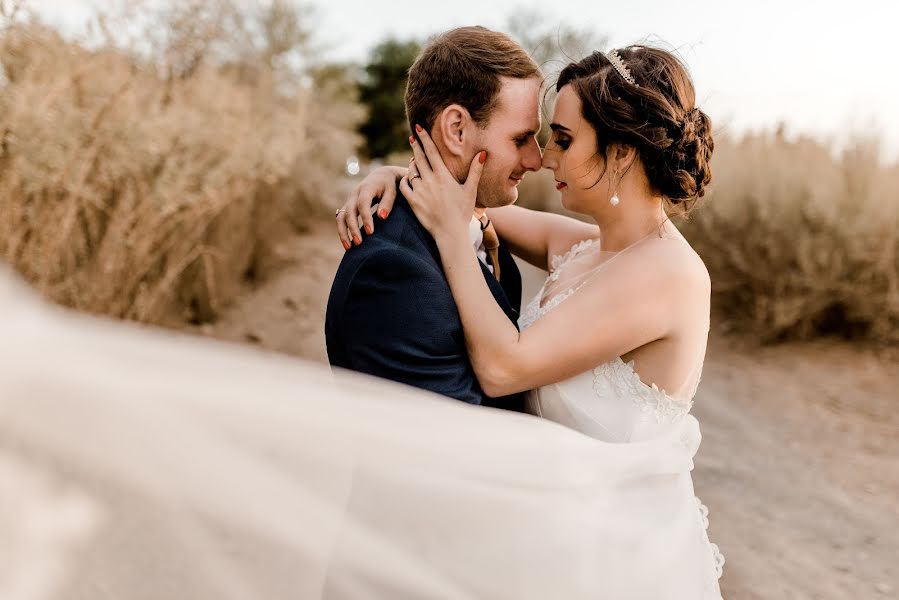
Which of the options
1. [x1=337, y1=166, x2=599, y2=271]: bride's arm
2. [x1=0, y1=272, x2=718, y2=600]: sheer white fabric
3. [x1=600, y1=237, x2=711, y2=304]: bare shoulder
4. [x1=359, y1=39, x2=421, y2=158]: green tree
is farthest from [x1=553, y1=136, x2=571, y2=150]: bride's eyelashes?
[x1=359, y1=39, x2=421, y2=158]: green tree

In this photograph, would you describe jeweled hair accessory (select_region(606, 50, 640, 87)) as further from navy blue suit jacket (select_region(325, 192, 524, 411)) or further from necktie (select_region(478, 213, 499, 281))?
navy blue suit jacket (select_region(325, 192, 524, 411))

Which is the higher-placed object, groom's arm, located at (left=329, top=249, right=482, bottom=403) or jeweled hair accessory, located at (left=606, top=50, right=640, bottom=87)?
jeweled hair accessory, located at (left=606, top=50, right=640, bottom=87)

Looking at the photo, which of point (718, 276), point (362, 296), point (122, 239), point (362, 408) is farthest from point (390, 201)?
point (718, 276)

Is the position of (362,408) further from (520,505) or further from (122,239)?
(122,239)

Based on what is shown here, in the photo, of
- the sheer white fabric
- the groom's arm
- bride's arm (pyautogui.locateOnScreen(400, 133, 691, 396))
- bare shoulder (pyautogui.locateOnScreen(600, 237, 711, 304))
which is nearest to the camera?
the sheer white fabric

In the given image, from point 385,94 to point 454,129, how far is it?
1274 inches

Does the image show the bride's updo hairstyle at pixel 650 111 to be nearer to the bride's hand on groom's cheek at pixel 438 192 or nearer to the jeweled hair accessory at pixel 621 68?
the jeweled hair accessory at pixel 621 68

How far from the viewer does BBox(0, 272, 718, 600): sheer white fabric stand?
83 centimetres

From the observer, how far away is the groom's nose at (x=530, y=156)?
2154 mm

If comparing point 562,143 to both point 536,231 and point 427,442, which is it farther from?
point 427,442

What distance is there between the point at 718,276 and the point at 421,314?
6.60 metres

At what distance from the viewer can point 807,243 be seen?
6574 mm

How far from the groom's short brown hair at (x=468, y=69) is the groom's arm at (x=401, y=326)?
52 centimetres

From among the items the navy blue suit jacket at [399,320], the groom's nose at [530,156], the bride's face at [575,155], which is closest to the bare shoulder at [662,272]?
the bride's face at [575,155]
